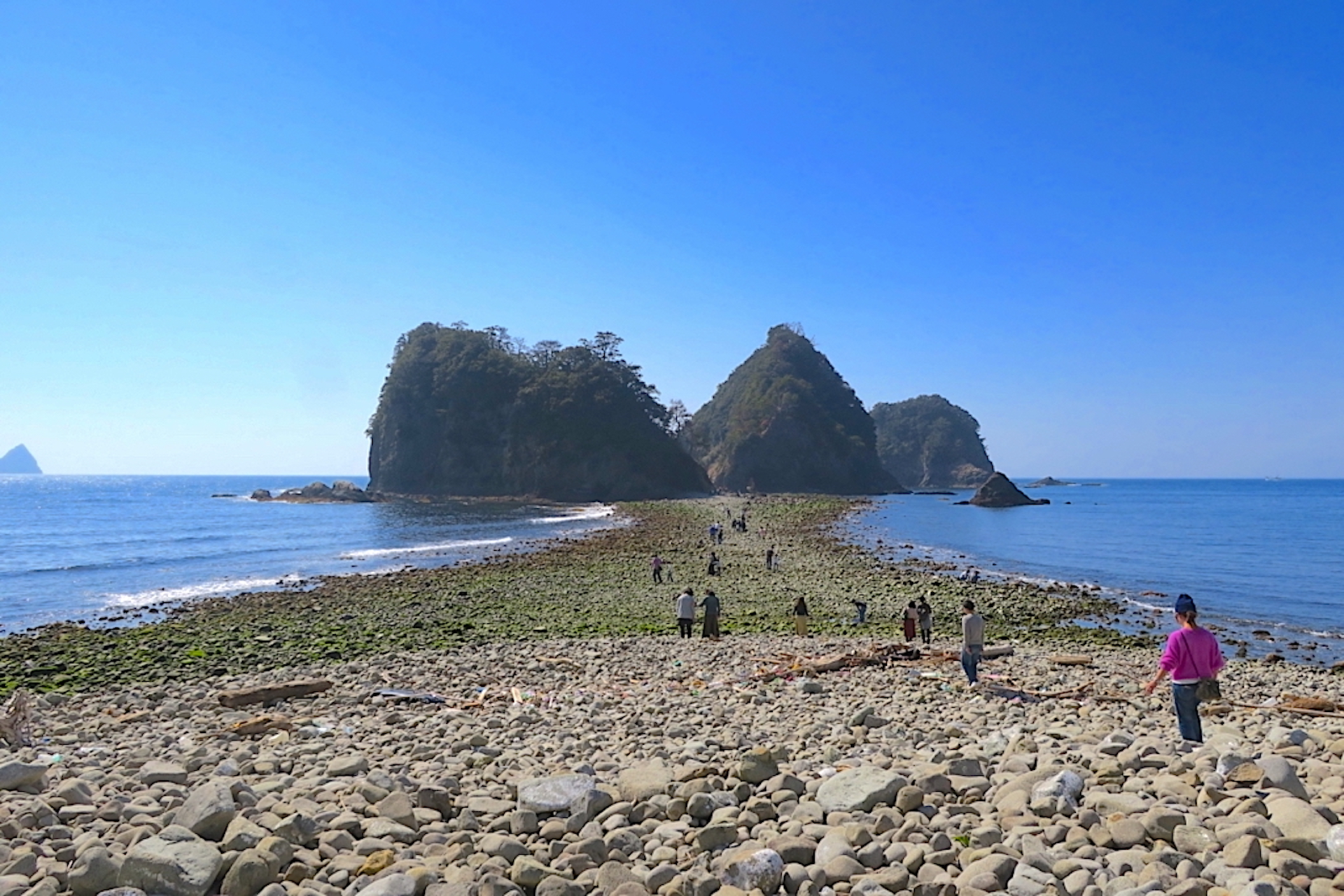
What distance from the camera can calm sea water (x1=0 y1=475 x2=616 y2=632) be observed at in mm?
30188

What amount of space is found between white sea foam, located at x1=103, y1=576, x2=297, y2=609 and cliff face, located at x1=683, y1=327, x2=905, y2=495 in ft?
341

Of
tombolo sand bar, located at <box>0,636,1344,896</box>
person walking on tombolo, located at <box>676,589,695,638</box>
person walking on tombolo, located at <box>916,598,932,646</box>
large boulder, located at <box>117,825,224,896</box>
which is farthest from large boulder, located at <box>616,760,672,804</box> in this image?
person walking on tombolo, located at <box>916,598,932,646</box>

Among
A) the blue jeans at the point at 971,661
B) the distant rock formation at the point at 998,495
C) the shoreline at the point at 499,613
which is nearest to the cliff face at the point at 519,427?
the distant rock formation at the point at 998,495

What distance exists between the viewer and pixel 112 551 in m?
43.6

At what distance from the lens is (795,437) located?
454 ft

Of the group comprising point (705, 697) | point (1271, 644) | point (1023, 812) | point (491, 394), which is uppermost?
point (491, 394)

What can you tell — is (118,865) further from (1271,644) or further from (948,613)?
(1271,644)

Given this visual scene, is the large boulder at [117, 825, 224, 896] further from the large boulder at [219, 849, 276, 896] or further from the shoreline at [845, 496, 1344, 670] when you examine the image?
the shoreline at [845, 496, 1344, 670]

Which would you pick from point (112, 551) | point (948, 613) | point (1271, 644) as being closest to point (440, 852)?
point (948, 613)

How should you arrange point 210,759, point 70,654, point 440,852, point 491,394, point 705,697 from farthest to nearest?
1. point 491,394
2. point 70,654
3. point 705,697
4. point 210,759
5. point 440,852

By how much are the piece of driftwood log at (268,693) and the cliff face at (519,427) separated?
97.8 m

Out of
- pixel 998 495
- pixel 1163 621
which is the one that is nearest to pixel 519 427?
pixel 998 495

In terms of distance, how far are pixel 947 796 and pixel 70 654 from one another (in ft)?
67.5

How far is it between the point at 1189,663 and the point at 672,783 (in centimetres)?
522
